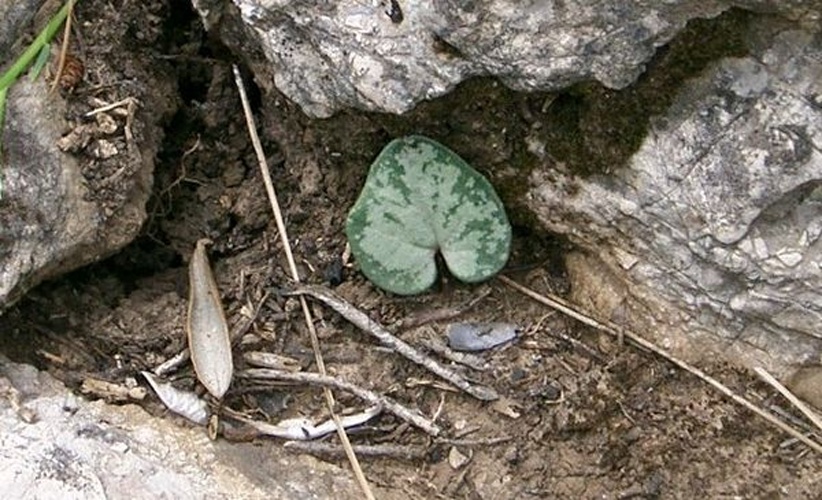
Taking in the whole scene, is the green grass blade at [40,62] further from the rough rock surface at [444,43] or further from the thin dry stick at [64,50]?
the rough rock surface at [444,43]

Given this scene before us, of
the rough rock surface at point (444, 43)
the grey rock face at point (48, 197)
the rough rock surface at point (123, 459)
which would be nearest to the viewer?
the rough rock surface at point (444, 43)

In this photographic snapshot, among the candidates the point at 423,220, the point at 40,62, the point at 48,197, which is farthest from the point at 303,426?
the point at 40,62

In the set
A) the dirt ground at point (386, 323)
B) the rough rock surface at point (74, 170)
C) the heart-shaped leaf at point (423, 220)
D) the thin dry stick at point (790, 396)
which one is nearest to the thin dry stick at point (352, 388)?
the dirt ground at point (386, 323)

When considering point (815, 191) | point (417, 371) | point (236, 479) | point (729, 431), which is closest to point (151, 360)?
point (236, 479)

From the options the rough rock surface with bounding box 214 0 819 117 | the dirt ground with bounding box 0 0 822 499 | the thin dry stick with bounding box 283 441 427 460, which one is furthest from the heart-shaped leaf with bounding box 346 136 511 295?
the thin dry stick with bounding box 283 441 427 460

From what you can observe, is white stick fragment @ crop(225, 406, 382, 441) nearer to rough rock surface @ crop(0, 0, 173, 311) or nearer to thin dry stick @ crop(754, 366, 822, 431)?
rough rock surface @ crop(0, 0, 173, 311)

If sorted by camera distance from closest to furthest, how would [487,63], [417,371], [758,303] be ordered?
[487,63] < [758,303] < [417,371]

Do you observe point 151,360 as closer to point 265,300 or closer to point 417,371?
point 265,300
